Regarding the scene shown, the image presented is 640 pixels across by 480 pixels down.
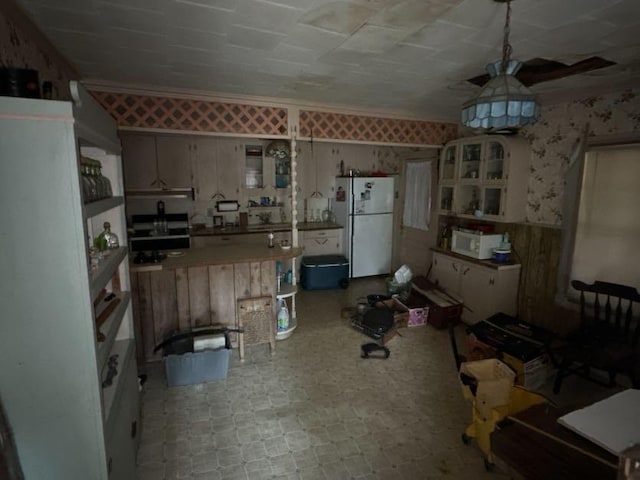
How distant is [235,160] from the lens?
5.31m

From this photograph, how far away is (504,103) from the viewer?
1682 mm

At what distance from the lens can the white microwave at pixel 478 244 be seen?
4.02 meters

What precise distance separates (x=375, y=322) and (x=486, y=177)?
2.09 meters

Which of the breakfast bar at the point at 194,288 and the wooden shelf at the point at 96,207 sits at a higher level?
the wooden shelf at the point at 96,207

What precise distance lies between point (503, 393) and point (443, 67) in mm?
2265

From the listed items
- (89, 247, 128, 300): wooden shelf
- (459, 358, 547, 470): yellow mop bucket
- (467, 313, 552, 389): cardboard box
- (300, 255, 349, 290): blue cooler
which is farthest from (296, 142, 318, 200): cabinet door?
(459, 358, 547, 470): yellow mop bucket

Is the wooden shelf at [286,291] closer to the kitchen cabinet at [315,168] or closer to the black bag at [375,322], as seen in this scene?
the black bag at [375,322]

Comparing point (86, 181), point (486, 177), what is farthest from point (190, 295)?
point (486, 177)

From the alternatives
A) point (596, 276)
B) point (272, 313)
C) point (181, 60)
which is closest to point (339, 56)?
point (181, 60)

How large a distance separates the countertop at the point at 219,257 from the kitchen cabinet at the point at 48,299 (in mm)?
1795

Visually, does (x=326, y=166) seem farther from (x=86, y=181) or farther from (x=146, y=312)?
(x=86, y=181)

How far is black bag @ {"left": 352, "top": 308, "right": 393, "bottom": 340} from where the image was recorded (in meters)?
3.72

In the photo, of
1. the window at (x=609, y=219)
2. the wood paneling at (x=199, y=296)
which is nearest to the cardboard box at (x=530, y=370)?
the window at (x=609, y=219)

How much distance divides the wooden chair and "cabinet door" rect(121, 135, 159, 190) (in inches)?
201
